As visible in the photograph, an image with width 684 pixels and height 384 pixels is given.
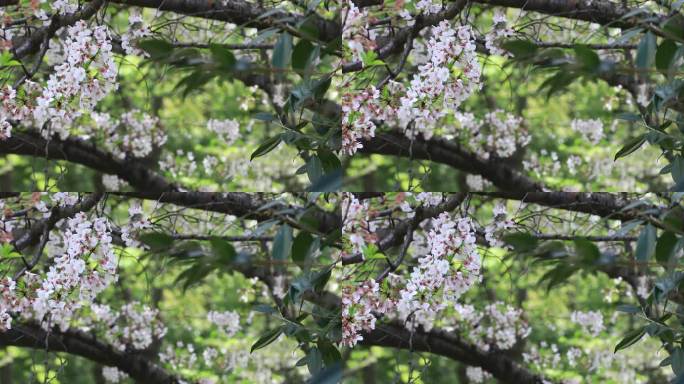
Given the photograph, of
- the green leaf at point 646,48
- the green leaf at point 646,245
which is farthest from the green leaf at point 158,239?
the green leaf at point 646,48

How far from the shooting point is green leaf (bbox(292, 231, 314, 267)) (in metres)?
2.95

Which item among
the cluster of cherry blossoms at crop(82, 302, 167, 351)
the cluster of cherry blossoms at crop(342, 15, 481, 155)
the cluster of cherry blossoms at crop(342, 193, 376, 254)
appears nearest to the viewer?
the cluster of cherry blossoms at crop(342, 15, 481, 155)

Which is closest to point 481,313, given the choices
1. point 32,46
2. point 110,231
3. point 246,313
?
point 246,313

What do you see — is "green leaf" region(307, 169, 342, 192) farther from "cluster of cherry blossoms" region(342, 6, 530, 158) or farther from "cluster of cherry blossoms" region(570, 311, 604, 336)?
"cluster of cherry blossoms" region(570, 311, 604, 336)

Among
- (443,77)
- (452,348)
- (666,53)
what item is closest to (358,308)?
(452,348)

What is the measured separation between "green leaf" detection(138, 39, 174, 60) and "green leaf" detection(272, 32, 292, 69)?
0.34 metres

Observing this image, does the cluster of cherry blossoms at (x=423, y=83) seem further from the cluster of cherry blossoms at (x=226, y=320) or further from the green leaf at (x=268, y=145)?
the cluster of cherry blossoms at (x=226, y=320)

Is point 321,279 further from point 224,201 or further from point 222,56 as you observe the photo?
point 222,56

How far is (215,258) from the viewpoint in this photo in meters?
3.00

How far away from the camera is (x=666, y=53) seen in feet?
9.71

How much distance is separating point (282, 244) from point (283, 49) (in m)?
0.58

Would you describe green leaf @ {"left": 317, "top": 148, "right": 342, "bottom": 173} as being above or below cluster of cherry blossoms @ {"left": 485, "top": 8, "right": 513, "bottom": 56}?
below

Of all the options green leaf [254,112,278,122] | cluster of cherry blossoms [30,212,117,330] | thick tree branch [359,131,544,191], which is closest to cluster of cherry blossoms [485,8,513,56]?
thick tree branch [359,131,544,191]

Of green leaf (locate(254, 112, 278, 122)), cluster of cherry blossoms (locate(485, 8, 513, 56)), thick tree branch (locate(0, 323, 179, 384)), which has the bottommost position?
thick tree branch (locate(0, 323, 179, 384))
